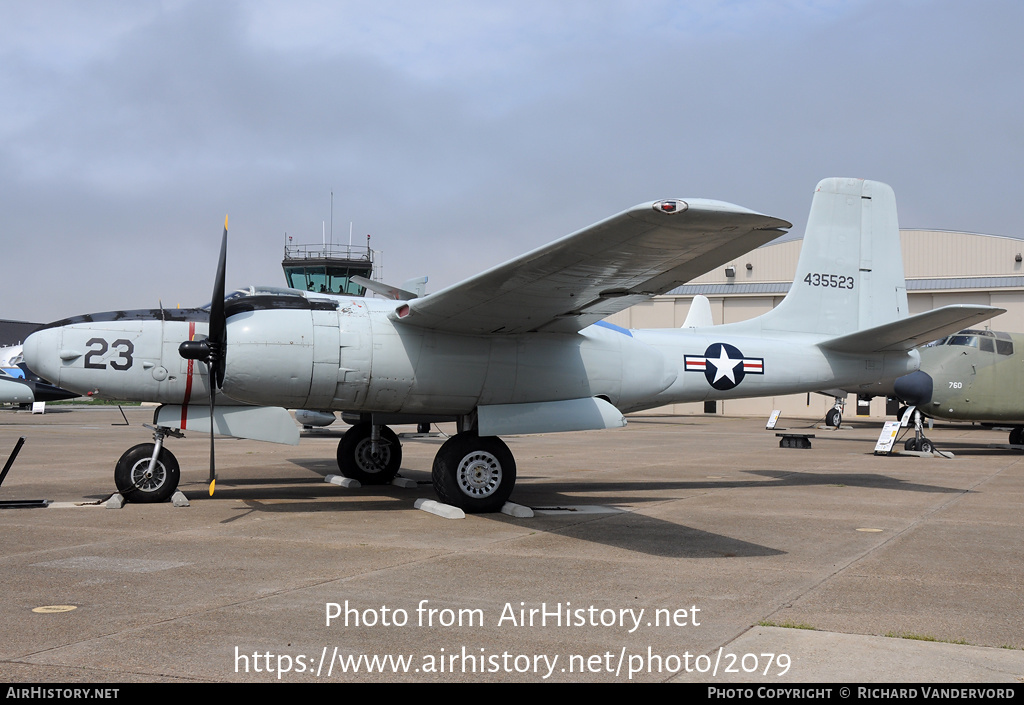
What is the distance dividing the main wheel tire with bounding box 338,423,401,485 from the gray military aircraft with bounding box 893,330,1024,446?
46.0ft

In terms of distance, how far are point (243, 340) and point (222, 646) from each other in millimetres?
5387

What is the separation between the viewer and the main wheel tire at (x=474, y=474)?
10.3 metres

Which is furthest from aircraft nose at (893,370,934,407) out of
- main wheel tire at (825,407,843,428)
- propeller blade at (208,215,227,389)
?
propeller blade at (208,215,227,389)

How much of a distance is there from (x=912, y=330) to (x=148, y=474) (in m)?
11.2

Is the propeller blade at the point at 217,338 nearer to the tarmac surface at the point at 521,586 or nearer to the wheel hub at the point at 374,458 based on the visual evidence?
the tarmac surface at the point at 521,586

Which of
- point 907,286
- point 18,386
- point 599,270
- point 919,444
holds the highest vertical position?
point 907,286

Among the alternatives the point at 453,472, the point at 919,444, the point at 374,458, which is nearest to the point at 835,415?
the point at 919,444

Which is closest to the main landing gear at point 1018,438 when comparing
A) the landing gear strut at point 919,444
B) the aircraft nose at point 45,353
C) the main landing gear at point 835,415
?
the landing gear strut at point 919,444

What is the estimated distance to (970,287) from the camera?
45.5 metres

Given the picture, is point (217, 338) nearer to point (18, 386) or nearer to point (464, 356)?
point (464, 356)

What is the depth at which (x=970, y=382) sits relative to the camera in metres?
21.4

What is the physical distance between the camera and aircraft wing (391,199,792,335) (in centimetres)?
673

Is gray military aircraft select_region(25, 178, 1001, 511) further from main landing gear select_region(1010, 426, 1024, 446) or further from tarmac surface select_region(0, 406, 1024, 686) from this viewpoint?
main landing gear select_region(1010, 426, 1024, 446)
